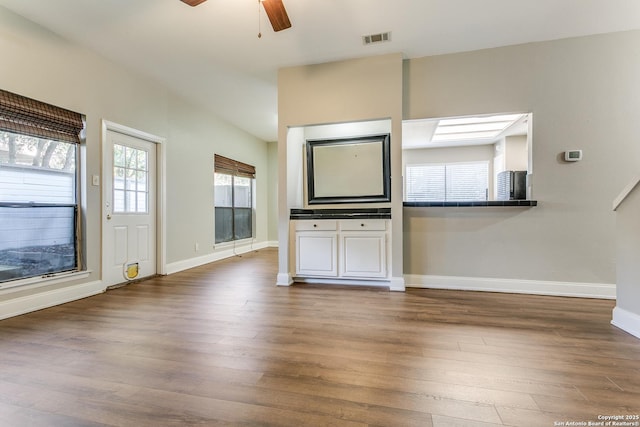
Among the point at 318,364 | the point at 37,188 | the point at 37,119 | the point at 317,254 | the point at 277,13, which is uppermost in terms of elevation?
the point at 277,13

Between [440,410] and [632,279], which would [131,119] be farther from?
[632,279]

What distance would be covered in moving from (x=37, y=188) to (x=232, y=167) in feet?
11.3

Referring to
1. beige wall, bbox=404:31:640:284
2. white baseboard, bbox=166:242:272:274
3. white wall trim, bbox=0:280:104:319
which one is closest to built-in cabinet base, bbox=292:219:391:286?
beige wall, bbox=404:31:640:284

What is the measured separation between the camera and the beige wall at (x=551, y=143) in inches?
118

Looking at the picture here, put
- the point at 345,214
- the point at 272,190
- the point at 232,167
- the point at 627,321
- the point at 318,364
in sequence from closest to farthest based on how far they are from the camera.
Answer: the point at 318,364 → the point at 627,321 → the point at 345,214 → the point at 232,167 → the point at 272,190

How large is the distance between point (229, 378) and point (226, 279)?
8.12 feet

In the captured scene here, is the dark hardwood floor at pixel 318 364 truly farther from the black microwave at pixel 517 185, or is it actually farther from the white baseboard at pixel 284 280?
the black microwave at pixel 517 185

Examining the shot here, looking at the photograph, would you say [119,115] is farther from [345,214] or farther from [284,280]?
[345,214]

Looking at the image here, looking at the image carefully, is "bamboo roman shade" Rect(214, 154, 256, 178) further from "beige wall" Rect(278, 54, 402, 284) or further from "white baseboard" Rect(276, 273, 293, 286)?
"white baseboard" Rect(276, 273, 293, 286)

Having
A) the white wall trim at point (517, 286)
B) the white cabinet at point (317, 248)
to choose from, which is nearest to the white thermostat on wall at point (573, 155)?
the white wall trim at point (517, 286)

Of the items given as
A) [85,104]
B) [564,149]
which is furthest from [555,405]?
[85,104]

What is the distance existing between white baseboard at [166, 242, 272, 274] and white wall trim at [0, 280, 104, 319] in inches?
44.6

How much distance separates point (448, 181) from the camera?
700cm

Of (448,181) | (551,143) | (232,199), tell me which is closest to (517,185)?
(551,143)
